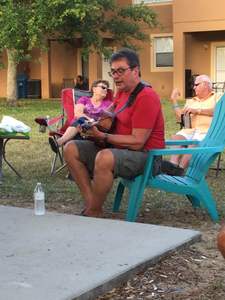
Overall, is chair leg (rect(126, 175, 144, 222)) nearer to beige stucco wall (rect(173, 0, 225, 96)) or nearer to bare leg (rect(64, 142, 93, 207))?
bare leg (rect(64, 142, 93, 207))

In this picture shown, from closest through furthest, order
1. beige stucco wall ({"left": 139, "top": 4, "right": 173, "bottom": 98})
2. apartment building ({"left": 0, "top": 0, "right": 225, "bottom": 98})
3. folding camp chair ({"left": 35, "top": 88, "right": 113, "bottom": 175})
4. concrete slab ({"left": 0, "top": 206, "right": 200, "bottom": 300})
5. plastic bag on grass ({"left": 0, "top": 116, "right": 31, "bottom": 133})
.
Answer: concrete slab ({"left": 0, "top": 206, "right": 200, "bottom": 300}) < plastic bag on grass ({"left": 0, "top": 116, "right": 31, "bottom": 133}) < folding camp chair ({"left": 35, "top": 88, "right": 113, "bottom": 175}) < apartment building ({"left": 0, "top": 0, "right": 225, "bottom": 98}) < beige stucco wall ({"left": 139, "top": 4, "right": 173, "bottom": 98})

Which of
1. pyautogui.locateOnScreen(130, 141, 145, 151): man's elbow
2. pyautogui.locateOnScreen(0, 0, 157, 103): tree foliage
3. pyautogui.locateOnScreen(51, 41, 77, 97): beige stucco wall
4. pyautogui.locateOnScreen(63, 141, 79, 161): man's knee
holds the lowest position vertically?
pyautogui.locateOnScreen(63, 141, 79, 161): man's knee

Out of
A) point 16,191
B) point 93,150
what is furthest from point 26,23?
point 93,150

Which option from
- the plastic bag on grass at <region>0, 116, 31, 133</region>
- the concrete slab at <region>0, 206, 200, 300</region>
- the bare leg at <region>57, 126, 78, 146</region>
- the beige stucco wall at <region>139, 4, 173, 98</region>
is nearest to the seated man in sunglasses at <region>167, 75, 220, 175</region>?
the bare leg at <region>57, 126, 78, 146</region>

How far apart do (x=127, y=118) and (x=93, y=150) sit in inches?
17.2

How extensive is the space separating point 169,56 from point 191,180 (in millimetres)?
20456

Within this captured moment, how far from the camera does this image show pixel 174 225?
211 inches

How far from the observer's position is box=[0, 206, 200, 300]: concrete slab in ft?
11.6

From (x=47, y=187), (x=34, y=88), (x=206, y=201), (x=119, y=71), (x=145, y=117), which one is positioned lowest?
(x=47, y=187)

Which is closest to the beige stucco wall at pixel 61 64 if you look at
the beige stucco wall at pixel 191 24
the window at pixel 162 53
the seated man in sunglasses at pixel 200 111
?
the window at pixel 162 53

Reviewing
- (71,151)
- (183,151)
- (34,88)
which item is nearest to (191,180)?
(183,151)

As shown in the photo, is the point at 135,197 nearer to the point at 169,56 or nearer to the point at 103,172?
the point at 103,172

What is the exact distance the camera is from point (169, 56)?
83.7 feet

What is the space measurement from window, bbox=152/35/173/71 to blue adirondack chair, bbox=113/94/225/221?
20.0m
